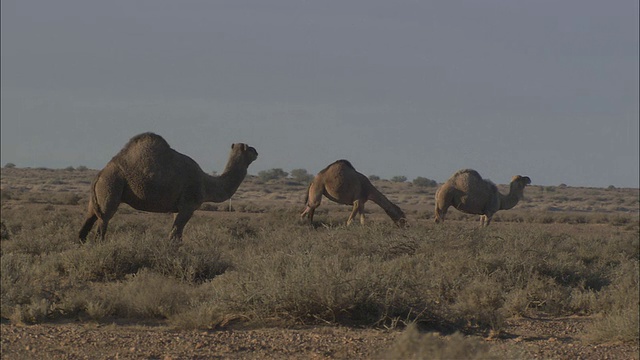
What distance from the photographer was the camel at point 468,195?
3012cm

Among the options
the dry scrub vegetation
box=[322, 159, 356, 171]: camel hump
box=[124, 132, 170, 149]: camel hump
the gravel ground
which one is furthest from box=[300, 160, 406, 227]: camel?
the gravel ground

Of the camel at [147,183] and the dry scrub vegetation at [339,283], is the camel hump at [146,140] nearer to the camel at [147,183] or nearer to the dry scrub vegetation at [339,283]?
the camel at [147,183]

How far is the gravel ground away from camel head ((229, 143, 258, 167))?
8.24 m

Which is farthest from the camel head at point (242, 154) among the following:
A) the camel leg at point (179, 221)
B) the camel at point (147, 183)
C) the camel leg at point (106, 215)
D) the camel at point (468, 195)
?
the camel at point (468, 195)

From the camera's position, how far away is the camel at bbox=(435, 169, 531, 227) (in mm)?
30125

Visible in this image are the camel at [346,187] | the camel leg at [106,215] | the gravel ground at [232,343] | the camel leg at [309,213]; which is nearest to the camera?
the gravel ground at [232,343]

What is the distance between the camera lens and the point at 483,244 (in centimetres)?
1892

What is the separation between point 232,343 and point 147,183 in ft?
24.3

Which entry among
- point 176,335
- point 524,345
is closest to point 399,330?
point 524,345

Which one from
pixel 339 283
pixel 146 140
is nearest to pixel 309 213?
pixel 146 140

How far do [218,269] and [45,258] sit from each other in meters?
3.08

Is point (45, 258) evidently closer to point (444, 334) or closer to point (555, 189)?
point (444, 334)

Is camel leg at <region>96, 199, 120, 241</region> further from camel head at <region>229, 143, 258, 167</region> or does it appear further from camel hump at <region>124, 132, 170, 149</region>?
camel head at <region>229, 143, 258, 167</region>

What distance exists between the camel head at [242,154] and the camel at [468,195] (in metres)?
10.5
